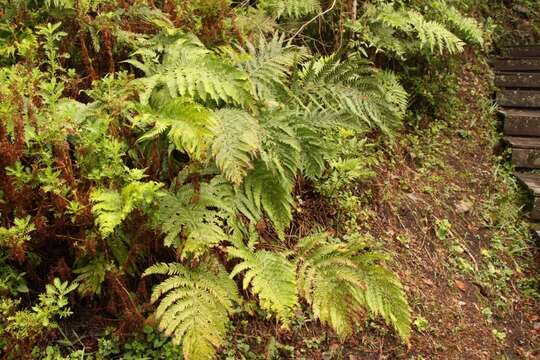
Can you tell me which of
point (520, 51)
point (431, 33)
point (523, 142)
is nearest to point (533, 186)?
point (523, 142)

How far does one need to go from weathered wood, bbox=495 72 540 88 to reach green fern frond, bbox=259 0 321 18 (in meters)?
3.98

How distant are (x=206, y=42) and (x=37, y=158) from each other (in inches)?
62.3

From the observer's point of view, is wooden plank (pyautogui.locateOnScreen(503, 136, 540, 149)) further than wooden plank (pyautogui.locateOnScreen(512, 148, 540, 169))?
Yes

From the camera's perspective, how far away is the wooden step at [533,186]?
17.1 feet

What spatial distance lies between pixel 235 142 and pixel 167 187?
22.0 inches

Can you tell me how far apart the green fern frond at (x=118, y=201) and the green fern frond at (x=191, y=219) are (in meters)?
0.18

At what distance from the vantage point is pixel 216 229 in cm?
271

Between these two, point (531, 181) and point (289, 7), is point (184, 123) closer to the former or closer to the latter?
point (289, 7)

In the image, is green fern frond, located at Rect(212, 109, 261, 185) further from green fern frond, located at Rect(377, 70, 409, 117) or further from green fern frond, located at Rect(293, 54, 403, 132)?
green fern frond, located at Rect(377, 70, 409, 117)

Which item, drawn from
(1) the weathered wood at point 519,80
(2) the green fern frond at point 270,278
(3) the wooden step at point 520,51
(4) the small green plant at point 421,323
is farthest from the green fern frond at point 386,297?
(3) the wooden step at point 520,51

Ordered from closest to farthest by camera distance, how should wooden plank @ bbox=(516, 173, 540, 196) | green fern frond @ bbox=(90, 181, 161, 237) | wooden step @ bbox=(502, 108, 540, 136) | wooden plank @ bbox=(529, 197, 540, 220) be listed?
green fern frond @ bbox=(90, 181, 161, 237) → wooden plank @ bbox=(529, 197, 540, 220) → wooden plank @ bbox=(516, 173, 540, 196) → wooden step @ bbox=(502, 108, 540, 136)

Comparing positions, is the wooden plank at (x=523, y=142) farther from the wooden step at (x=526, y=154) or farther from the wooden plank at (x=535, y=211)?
the wooden plank at (x=535, y=211)

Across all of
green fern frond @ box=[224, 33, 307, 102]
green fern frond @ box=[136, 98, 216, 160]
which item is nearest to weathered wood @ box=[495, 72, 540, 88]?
green fern frond @ box=[224, 33, 307, 102]

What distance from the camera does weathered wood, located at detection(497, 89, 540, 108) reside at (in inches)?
270
